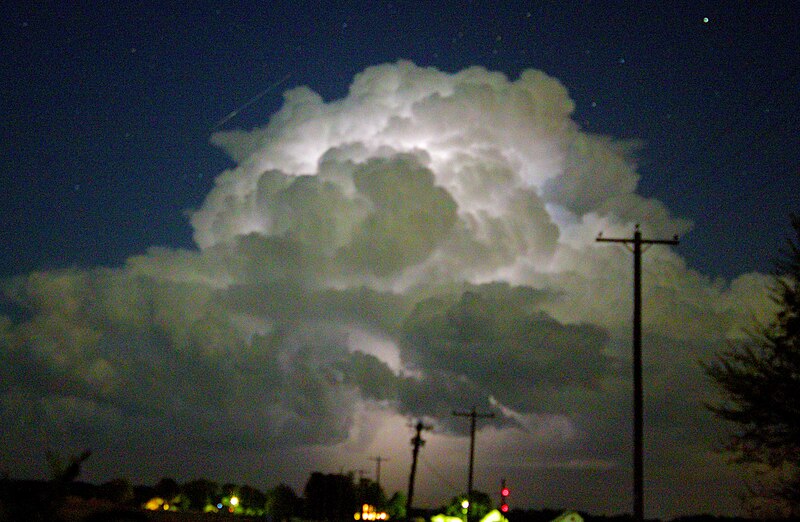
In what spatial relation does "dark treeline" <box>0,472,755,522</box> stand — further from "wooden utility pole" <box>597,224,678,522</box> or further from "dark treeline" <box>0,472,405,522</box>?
"wooden utility pole" <box>597,224,678,522</box>

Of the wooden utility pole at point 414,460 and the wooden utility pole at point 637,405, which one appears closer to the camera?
the wooden utility pole at point 637,405

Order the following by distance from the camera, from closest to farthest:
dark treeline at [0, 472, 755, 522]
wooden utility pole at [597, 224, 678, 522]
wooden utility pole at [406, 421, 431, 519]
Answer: wooden utility pole at [597, 224, 678, 522] → wooden utility pole at [406, 421, 431, 519] → dark treeline at [0, 472, 755, 522]

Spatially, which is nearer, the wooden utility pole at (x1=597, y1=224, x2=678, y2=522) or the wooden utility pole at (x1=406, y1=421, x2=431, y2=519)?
the wooden utility pole at (x1=597, y1=224, x2=678, y2=522)

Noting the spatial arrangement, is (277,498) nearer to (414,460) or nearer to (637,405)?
(414,460)

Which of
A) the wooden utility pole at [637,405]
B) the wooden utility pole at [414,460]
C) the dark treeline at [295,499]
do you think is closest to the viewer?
the wooden utility pole at [637,405]

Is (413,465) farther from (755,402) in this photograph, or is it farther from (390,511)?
(390,511)

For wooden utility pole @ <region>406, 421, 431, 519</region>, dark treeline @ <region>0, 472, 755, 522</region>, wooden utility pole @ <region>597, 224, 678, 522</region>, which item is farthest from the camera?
dark treeline @ <region>0, 472, 755, 522</region>

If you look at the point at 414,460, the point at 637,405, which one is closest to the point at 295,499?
the point at 414,460

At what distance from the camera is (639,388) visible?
87.0 ft

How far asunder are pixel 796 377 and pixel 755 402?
2.98 feet

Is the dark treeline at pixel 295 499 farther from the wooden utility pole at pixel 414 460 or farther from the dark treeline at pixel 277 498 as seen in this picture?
the wooden utility pole at pixel 414 460

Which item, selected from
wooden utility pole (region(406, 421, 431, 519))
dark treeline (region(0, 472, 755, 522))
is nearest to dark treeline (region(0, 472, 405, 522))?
dark treeline (region(0, 472, 755, 522))

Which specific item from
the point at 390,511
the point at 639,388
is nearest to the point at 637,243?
the point at 639,388

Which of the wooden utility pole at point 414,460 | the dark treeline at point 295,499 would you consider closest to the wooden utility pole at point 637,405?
the wooden utility pole at point 414,460
